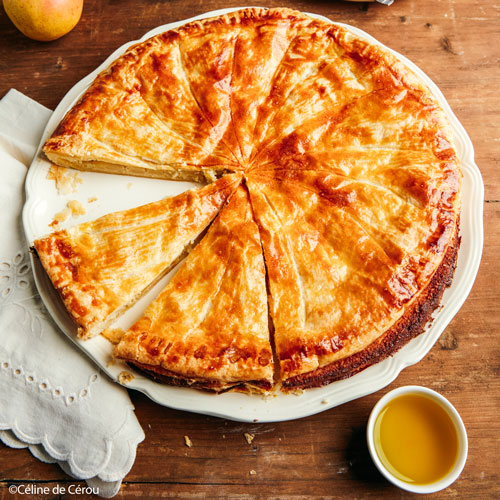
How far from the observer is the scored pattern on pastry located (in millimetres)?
3688

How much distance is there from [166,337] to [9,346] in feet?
3.83

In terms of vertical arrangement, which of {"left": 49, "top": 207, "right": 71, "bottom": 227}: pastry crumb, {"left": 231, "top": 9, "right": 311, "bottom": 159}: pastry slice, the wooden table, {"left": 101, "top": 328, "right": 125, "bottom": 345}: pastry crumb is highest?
{"left": 231, "top": 9, "right": 311, "bottom": 159}: pastry slice

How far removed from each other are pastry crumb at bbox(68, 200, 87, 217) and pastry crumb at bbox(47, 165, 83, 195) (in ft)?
0.41

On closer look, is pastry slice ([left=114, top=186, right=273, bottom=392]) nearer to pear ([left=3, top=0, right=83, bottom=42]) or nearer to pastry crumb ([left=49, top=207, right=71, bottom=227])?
pastry crumb ([left=49, top=207, right=71, bottom=227])

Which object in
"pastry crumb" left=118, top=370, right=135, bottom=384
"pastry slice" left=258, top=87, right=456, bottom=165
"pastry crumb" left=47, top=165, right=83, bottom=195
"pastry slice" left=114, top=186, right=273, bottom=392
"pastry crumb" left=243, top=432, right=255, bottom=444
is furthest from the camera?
"pastry crumb" left=47, top=165, right=83, bottom=195

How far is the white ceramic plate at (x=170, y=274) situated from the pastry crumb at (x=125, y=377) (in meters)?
0.03

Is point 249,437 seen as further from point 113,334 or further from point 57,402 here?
point 57,402

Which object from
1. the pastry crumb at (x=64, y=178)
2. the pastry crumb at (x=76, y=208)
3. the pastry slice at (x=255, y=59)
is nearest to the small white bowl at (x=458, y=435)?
the pastry slice at (x=255, y=59)

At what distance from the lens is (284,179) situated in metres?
4.22

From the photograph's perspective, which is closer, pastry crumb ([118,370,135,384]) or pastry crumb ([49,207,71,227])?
pastry crumb ([118,370,135,384])

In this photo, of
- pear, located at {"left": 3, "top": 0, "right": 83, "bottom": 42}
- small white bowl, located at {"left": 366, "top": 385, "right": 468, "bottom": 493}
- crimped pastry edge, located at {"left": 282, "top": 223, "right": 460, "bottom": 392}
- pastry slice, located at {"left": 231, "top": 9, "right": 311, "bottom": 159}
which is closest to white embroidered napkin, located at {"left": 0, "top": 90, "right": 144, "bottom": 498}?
crimped pastry edge, located at {"left": 282, "top": 223, "right": 460, "bottom": 392}

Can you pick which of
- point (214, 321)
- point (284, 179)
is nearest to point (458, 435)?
point (214, 321)

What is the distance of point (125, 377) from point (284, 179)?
1.80 metres

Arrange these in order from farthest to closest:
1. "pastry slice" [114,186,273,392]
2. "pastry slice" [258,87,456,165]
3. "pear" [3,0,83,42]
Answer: "pear" [3,0,83,42]
"pastry slice" [258,87,456,165]
"pastry slice" [114,186,273,392]
